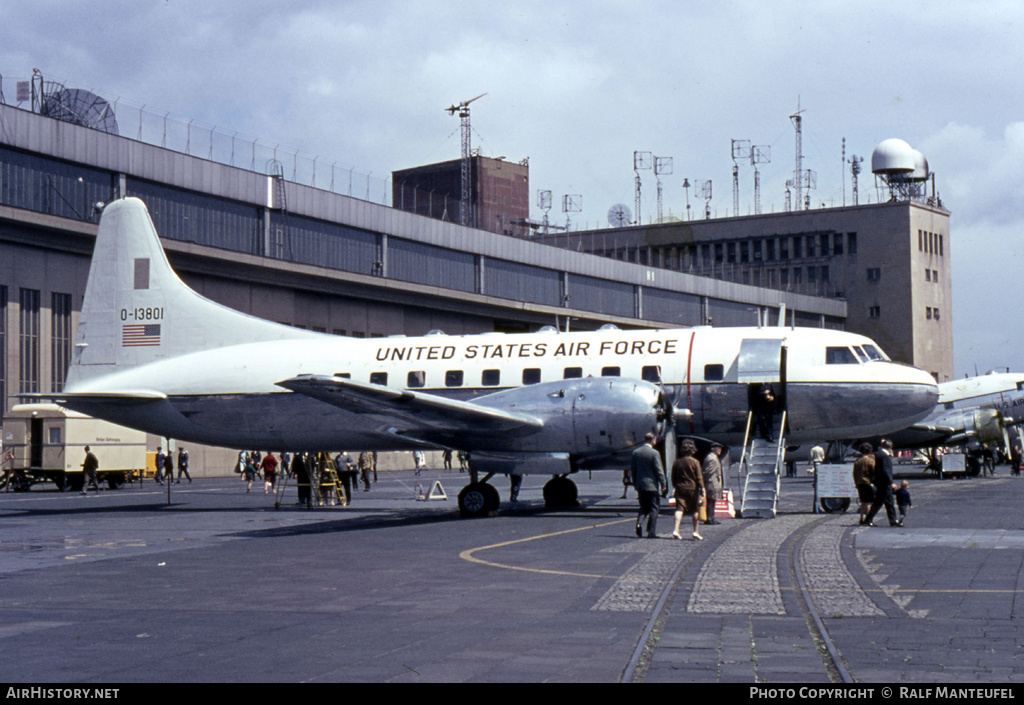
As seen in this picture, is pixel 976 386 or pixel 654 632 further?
pixel 976 386

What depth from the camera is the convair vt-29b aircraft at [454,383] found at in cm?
2389

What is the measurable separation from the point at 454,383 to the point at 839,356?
964 centimetres

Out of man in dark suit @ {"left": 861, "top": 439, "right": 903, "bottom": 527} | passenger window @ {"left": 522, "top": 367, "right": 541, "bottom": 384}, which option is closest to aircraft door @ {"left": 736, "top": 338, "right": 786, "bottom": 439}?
man in dark suit @ {"left": 861, "top": 439, "right": 903, "bottom": 527}

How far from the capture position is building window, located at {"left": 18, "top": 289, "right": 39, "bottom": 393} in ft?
156

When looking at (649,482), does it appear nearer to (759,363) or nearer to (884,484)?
(884,484)

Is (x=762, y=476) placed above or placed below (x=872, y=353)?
below

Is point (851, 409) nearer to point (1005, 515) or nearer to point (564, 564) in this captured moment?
point (1005, 515)

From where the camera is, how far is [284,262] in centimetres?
5772

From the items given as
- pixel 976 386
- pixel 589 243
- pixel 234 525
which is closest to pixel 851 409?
pixel 234 525

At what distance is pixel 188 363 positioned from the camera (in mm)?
29969

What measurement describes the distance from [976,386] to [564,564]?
4044 cm

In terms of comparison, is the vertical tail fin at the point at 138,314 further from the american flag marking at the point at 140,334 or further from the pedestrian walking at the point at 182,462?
the pedestrian walking at the point at 182,462

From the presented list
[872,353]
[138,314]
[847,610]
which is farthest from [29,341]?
[847,610]

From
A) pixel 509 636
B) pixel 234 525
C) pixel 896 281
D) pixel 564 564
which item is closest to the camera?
pixel 509 636
